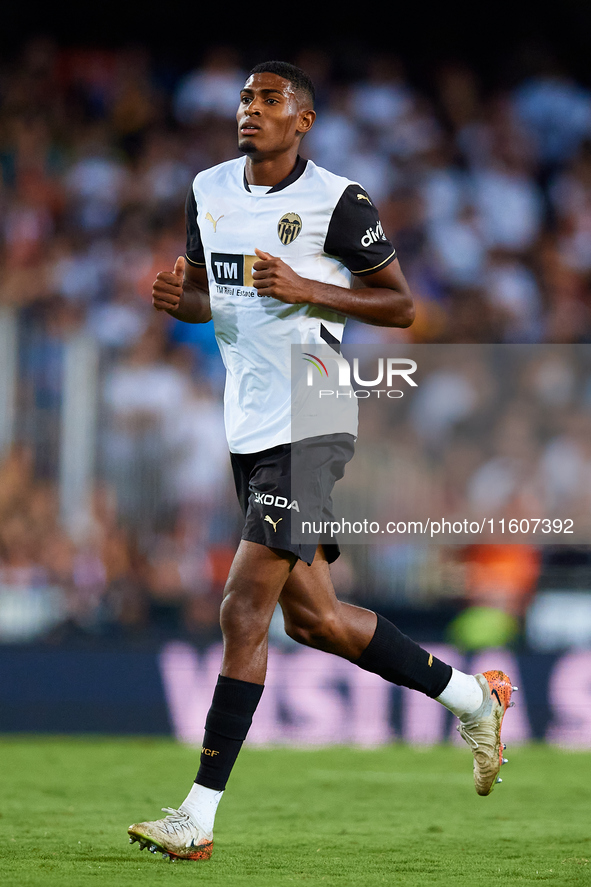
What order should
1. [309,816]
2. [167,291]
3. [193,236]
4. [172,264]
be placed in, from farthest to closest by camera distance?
[172,264] → [309,816] → [193,236] → [167,291]

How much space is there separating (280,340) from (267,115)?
78cm

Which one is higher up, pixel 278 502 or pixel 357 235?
pixel 357 235

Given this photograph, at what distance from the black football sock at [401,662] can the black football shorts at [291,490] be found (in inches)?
13.8

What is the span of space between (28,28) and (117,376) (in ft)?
21.6

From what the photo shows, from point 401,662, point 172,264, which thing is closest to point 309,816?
point 401,662

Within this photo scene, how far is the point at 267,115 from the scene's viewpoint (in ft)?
13.0

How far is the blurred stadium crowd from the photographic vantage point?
301 inches

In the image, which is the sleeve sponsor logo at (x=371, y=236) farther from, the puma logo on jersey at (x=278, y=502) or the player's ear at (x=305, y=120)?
the puma logo on jersey at (x=278, y=502)

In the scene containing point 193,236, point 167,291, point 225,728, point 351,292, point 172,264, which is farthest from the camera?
point 172,264

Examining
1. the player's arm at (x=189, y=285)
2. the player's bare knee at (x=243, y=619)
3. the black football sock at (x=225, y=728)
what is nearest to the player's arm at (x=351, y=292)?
the player's arm at (x=189, y=285)

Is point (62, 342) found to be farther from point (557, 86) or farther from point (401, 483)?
point (557, 86)

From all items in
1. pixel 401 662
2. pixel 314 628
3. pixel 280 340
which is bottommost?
pixel 401 662

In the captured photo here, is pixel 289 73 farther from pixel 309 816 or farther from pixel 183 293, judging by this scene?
pixel 309 816

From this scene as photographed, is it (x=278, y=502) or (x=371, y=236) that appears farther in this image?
(x=371, y=236)
